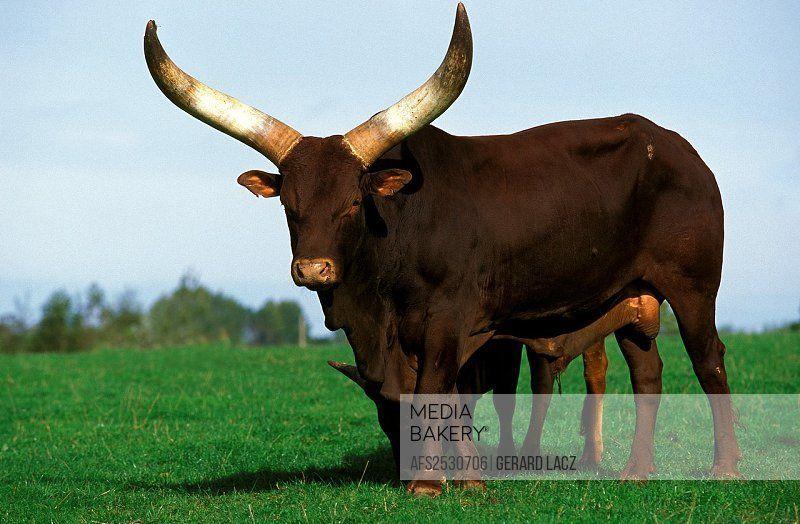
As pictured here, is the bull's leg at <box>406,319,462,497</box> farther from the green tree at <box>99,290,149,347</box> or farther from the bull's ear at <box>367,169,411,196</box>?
the green tree at <box>99,290,149,347</box>

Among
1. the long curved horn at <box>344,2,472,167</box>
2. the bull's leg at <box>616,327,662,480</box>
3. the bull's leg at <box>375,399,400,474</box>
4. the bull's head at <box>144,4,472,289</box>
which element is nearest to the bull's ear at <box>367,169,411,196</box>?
the bull's head at <box>144,4,472,289</box>

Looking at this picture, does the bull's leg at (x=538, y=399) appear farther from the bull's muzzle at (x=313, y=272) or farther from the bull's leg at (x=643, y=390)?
the bull's muzzle at (x=313, y=272)

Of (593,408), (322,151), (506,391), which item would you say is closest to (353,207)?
(322,151)

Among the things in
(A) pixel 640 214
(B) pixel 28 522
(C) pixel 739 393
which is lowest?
(B) pixel 28 522

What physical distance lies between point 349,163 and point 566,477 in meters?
3.38

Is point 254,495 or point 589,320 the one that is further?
point 589,320

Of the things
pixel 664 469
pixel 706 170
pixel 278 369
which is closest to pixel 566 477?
pixel 664 469

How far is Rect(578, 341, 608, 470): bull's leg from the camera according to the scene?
31.0 ft

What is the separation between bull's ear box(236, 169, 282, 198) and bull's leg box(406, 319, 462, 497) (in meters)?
1.58

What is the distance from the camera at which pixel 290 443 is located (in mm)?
11219

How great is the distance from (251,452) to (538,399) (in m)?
3.40

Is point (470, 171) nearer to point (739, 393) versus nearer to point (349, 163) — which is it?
point (349, 163)

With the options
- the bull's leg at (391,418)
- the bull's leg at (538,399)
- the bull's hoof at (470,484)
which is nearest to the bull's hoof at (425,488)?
the bull's hoof at (470,484)

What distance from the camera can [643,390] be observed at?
8969 millimetres
